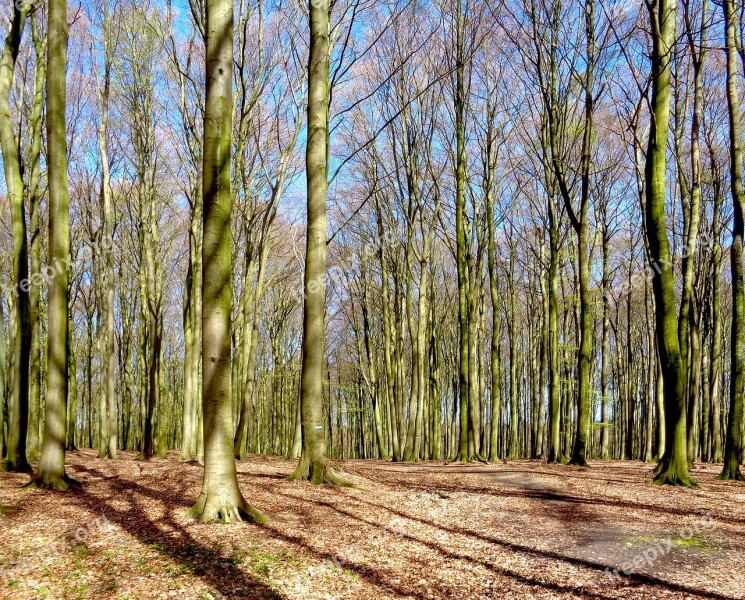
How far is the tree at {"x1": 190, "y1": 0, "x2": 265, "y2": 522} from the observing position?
5.41 metres

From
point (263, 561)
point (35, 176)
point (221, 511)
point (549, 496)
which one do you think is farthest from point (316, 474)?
point (35, 176)

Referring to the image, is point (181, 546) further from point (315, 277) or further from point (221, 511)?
point (315, 277)

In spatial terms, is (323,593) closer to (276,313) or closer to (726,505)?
(726,505)

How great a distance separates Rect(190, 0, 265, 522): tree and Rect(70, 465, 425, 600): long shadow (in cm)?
40

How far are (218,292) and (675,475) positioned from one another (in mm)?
7359

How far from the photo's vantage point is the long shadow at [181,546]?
3.67 m

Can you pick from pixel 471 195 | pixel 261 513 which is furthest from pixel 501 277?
pixel 261 513

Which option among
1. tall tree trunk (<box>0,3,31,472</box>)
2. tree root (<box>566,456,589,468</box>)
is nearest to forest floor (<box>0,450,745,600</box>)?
tall tree trunk (<box>0,3,31,472</box>)

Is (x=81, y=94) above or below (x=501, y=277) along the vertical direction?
above

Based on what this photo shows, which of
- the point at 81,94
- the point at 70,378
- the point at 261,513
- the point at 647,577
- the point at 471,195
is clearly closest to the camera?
the point at 647,577

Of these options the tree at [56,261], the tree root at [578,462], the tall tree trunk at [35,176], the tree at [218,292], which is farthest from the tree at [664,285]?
the tall tree trunk at [35,176]

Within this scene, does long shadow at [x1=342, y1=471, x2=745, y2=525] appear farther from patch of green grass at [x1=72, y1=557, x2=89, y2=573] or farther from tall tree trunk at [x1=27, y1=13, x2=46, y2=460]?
tall tree trunk at [x1=27, y1=13, x2=46, y2=460]

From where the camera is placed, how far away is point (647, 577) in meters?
4.04

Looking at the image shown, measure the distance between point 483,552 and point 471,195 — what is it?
13648mm
